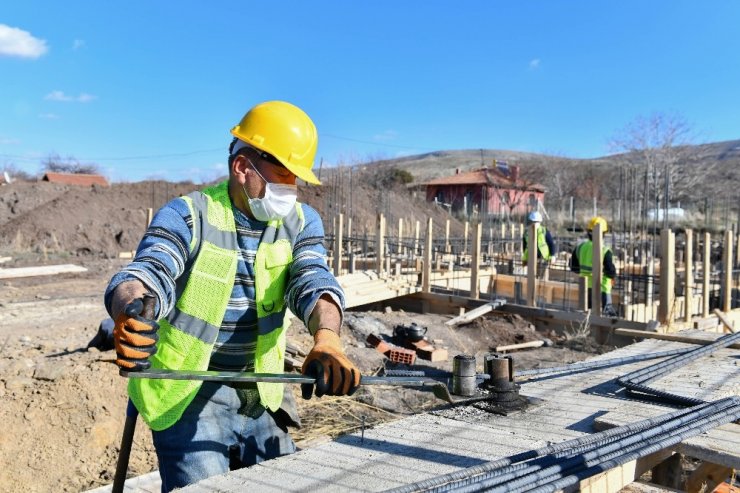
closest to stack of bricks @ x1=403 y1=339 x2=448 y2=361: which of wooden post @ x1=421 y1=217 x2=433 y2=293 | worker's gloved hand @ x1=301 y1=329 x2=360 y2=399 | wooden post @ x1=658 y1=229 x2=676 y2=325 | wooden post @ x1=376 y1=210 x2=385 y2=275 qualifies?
wooden post @ x1=658 y1=229 x2=676 y2=325

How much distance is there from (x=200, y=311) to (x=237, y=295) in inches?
6.3

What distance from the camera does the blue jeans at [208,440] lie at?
2334 millimetres

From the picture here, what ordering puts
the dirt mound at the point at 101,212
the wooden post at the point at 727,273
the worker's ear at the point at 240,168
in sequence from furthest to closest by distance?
1. the dirt mound at the point at 101,212
2. the wooden post at the point at 727,273
3. the worker's ear at the point at 240,168

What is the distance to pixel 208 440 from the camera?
236 centimetres

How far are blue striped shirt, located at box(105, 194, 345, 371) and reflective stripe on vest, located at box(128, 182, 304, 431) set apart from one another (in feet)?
0.11

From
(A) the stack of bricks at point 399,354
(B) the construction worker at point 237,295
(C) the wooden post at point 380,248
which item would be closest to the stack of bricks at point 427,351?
(A) the stack of bricks at point 399,354

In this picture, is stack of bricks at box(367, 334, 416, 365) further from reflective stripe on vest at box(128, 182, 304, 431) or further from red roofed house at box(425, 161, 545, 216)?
red roofed house at box(425, 161, 545, 216)

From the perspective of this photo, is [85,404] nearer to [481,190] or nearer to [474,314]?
[474,314]

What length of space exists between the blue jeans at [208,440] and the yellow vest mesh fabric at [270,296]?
14cm

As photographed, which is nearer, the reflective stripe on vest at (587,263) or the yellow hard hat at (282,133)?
the yellow hard hat at (282,133)

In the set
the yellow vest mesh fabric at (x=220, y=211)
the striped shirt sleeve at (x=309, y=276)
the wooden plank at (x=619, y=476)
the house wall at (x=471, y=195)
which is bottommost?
the wooden plank at (x=619, y=476)

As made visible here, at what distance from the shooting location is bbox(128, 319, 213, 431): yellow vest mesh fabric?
226 centimetres

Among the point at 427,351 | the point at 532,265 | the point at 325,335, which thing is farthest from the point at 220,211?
the point at 532,265

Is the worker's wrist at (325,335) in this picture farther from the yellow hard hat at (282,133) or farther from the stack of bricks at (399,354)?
the stack of bricks at (399,354)
